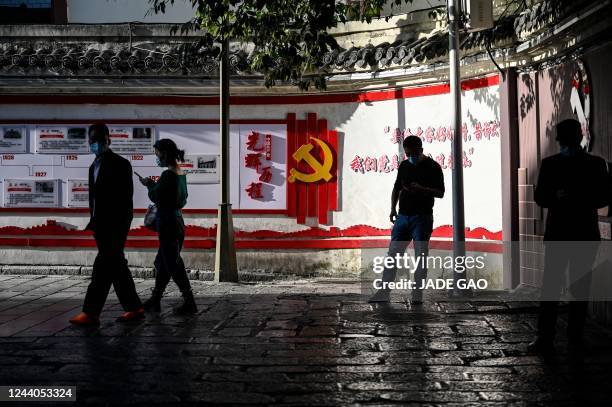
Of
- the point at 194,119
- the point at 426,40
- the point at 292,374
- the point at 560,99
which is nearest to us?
the point at 292,374

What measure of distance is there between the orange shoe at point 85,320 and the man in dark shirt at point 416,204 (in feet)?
10.9

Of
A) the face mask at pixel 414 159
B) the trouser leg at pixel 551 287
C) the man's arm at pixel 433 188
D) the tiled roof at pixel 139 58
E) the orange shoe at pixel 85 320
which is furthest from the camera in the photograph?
the tiled roof at pixel 139 58

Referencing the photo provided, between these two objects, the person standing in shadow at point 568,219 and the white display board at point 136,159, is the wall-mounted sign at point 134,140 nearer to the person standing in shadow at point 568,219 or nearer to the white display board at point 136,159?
the white display board at point 136,159

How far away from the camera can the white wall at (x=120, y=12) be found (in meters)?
16.4

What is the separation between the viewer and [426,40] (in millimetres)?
13180

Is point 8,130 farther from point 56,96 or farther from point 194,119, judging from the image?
point 194,119

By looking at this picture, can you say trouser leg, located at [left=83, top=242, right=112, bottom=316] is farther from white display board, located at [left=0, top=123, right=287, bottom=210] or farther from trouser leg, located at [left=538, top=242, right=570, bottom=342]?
white display board, located at [left=0, top=123, right=287, bottom=210]

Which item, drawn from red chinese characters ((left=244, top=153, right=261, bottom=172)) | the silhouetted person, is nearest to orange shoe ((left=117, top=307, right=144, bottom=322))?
the silhouetted person

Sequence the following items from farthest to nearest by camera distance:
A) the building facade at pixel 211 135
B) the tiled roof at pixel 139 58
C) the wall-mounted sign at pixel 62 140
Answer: the wall-mounted sign at pixel 62 140 → the building facade at pixel 211 135 → the tiled roof at pixel 139 58

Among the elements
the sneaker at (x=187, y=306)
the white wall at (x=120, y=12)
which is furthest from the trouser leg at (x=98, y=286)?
the white wall at (x=120, y=12)

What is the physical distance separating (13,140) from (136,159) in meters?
2.08

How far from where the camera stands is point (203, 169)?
48.6ft

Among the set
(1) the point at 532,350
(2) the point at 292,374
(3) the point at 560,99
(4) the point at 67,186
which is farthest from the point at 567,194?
(4) the point at 67,186

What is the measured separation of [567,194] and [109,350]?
12.8ft
